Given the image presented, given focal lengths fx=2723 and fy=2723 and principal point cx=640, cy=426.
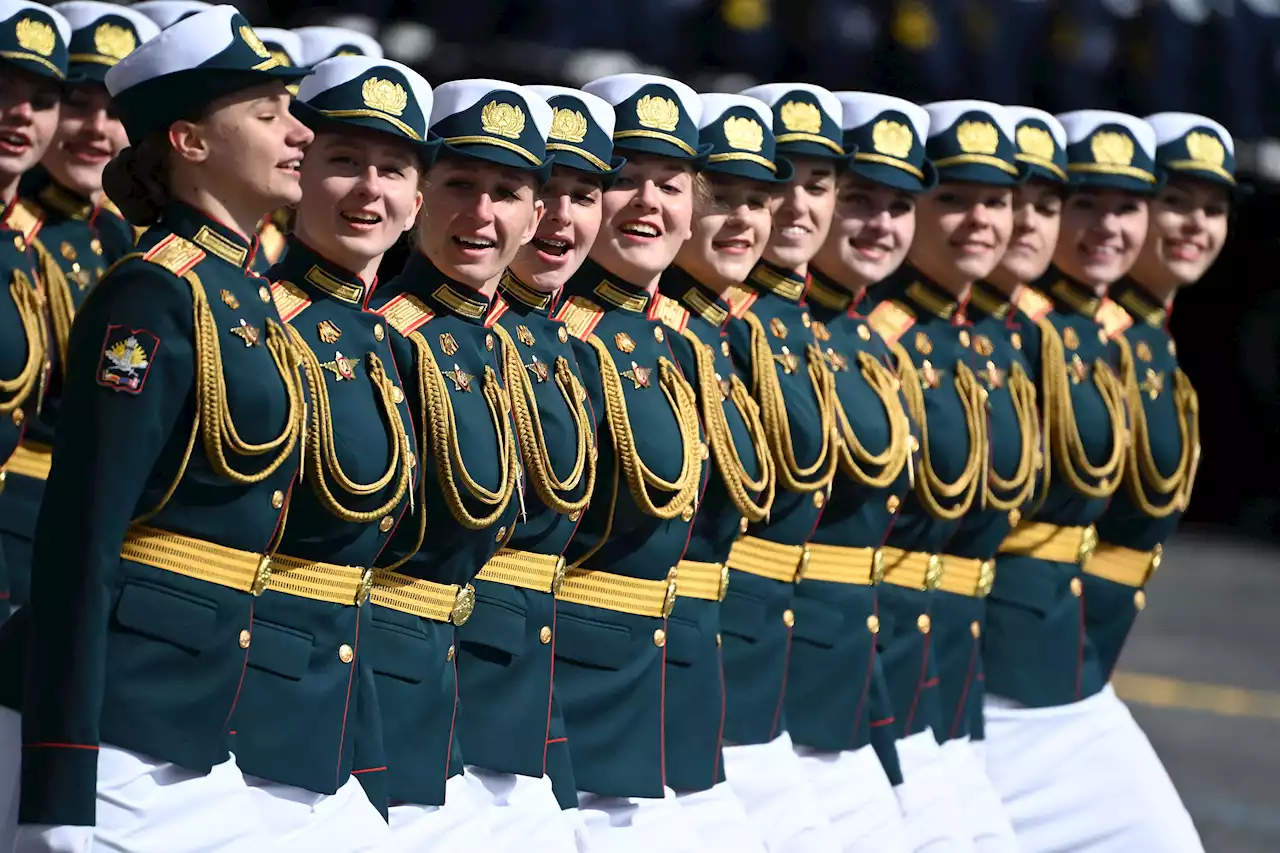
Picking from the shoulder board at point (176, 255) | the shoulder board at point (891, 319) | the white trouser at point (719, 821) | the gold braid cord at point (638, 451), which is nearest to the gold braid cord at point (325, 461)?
the shoulder board at point (176, 255)

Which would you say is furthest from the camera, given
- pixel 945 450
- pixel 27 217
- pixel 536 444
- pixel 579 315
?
pixel 945 450

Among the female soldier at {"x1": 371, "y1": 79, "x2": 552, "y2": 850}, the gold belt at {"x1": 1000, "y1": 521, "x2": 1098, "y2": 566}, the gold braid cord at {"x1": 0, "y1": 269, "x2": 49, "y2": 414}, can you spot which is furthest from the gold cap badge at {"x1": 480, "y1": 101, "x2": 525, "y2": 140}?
the gold belt at {"x1": 1000, "y1": 521, "x2": 1098, "y2": 566}

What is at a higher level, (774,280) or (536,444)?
(536,444)

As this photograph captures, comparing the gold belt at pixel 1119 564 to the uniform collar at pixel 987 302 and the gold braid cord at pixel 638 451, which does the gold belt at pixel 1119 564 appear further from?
the gold braid cord at pixel 638 451

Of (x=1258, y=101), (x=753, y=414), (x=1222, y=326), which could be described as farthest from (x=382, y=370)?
(x=1222, y=326)

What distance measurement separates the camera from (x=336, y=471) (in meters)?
4.94

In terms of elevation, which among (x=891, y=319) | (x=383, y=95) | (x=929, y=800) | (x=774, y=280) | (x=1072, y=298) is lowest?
(x=929, y=800)

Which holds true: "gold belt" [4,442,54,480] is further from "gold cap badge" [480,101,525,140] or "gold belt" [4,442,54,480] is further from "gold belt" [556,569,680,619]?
"gold cap badge" [480,101,525,140]

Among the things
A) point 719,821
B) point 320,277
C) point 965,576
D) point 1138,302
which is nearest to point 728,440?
point 719,821

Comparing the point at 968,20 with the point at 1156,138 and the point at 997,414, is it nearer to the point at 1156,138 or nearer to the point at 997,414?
the point at 1156,138

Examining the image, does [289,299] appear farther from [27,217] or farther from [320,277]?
[27,217]

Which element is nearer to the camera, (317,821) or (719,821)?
(317,821)

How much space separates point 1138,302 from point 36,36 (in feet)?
11.8

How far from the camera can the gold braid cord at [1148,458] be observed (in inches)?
329
